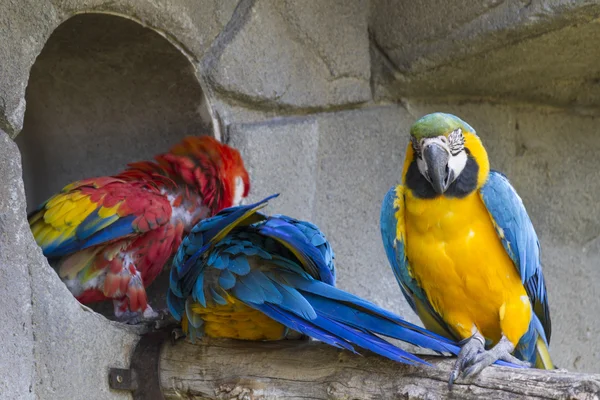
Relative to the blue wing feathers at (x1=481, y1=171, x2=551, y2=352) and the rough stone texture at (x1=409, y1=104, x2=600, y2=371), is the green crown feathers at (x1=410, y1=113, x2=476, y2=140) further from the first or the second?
the rough stone texture at (x1=409, y1=104, x2=600, y2=371)

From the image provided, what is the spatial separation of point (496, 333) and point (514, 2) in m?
0.80

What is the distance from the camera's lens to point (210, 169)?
2062 millimetres

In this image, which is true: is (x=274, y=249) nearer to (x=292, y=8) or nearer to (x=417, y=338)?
(x=417, y=338)

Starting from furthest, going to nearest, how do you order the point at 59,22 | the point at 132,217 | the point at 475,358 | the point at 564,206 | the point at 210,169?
the point at 564,206 < the point at 210,169 < the point at 132,217 < the point at 59,22 < the point at 475,358

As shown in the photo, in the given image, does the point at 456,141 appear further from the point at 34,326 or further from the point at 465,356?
the point at 34,326

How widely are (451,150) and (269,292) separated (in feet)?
1.57

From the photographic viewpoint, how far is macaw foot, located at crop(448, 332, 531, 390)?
1420 millimetres

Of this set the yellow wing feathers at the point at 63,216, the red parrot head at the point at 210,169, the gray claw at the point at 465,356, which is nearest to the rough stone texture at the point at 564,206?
the red parrot head at the point at 210,169

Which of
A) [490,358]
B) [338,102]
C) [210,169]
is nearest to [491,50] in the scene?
[338,102]

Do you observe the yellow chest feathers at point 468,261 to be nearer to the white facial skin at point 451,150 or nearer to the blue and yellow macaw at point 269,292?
the white facial skin at point 451,150

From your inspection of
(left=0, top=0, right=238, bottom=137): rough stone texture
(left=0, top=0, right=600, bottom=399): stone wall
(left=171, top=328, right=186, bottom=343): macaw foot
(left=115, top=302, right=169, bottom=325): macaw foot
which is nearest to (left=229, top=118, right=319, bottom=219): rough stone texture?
(left=0, top=0, right=600, bottom=399): stone wall

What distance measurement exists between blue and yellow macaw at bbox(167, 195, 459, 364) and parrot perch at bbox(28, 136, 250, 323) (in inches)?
12.5

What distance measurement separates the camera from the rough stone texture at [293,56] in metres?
2.11

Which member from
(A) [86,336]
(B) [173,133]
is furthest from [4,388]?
(B) [173,133]
